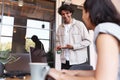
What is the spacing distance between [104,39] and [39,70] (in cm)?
30

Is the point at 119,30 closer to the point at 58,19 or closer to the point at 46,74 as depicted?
the point at 46,74

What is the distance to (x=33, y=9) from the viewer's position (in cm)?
540

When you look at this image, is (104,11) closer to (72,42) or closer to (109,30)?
(109,30)

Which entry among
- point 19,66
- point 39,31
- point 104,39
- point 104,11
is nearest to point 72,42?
point 19,66

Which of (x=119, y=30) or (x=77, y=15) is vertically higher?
(x=77, y=15)

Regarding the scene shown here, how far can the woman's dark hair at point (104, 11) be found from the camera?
796 mm

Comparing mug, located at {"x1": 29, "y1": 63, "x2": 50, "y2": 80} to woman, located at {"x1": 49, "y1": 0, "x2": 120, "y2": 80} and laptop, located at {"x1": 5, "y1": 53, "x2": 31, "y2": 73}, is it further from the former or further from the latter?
laptop, located at {"x1": 5, "y1": 53, "x2": 31, "y2": 73}

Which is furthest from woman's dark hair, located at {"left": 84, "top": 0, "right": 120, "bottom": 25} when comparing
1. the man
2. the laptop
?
the man

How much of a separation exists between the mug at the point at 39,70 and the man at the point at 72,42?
1727 millimetres

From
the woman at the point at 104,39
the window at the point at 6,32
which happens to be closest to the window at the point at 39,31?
the window at the point at 6,32

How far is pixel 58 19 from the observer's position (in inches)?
196

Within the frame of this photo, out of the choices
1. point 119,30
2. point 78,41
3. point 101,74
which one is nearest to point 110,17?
point 119,30

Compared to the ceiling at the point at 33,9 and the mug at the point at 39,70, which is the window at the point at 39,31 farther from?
the mug at the point at 39,70

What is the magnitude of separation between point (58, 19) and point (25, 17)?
100cm
